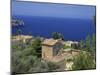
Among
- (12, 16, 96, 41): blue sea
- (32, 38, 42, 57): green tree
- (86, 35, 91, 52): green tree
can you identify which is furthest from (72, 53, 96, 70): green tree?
(32, 38, 42, 57): green tree

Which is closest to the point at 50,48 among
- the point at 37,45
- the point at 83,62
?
the point at 37,45

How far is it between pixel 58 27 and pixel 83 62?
54 cm

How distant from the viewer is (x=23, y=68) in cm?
245

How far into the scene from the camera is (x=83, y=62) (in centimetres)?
268

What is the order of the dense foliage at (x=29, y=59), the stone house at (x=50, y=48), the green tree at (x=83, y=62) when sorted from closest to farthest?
1. the dense foliage at (x=29, y=59)
2. the stone house at (x=50, y=48)
3. the green tree at (x=83, y=62)

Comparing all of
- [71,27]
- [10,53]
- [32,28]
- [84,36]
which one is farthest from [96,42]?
[10,53]

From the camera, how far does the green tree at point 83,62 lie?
265 cm

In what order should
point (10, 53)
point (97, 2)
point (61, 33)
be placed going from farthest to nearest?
point (97, 2)
point (61, 33)
point (10, 53)

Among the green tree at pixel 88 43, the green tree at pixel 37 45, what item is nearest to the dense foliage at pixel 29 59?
the green tree at pixel 37 45

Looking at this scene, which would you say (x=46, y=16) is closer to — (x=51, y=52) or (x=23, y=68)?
(x=51, y=52)

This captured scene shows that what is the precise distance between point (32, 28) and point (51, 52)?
0.36 meters

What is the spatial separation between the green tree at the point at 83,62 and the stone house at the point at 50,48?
259 millimetres

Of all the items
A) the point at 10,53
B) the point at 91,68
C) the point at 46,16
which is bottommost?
the point at 91,68

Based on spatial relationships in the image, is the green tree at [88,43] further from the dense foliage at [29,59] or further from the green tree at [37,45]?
the green tree at [37,45]
